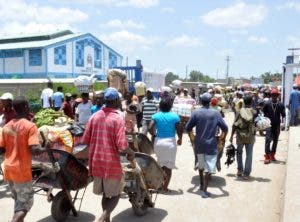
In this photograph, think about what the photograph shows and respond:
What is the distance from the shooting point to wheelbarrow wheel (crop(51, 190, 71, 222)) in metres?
5.84

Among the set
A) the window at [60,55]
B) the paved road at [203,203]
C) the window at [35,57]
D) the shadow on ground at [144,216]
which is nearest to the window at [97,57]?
the window at [60,55]

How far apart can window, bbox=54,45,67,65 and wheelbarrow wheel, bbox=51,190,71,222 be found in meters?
42.2

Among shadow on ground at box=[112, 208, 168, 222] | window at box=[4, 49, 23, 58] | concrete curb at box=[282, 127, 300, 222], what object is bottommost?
shadow on ground at box=[112, 208, 168, 222]

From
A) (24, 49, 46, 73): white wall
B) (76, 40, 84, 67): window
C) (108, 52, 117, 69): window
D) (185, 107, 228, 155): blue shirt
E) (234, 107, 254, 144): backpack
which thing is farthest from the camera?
(108, 52, 117, 69): window

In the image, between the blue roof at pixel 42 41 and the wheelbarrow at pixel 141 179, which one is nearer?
the wheelbarrow at pixel 141 179

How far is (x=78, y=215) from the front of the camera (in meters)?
6.32

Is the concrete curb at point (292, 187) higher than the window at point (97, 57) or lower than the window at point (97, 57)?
lower

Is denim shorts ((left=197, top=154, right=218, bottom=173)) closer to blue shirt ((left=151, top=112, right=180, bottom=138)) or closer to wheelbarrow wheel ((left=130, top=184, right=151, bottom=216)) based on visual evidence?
blue shirt ((left=151, top=112, right=180, bottom=138))

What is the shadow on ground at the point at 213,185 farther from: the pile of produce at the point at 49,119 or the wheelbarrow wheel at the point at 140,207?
the pile of produce at the point at 49,119

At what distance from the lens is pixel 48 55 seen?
45.9 metres

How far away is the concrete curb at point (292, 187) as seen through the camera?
5766mm

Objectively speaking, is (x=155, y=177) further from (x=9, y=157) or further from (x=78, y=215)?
(x=9, y=157)

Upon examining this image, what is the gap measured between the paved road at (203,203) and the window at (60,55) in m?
39.5

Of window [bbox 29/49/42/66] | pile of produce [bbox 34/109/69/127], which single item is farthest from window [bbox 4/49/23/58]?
pile of produce [bbox 34/109/69/127]
